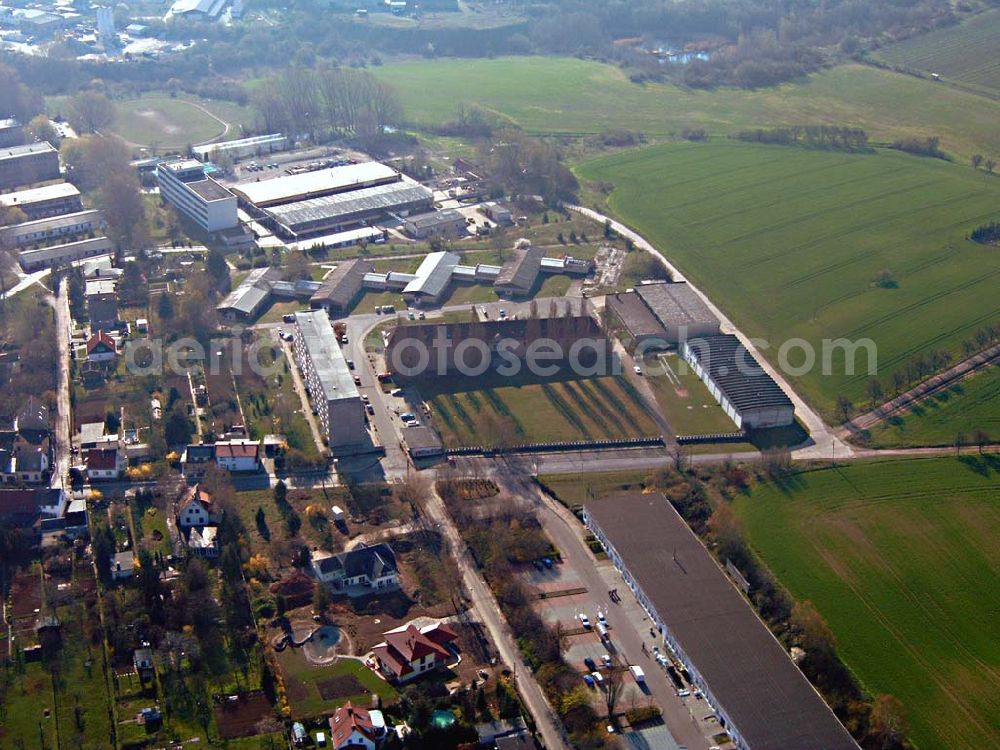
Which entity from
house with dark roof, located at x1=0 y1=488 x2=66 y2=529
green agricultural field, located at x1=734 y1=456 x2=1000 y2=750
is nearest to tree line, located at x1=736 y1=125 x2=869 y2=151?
green agricultural field, located at x1=734 y1=456 x2=1000 y2=750

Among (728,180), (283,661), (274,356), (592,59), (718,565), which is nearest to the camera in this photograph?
(283,661)

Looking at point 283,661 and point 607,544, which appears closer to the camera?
point 283,661

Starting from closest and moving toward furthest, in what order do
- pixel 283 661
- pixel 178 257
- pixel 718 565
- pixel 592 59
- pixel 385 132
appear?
pixel 283 661, pixel 718 565, pixel 178 257, pixel 385 132, pixel 592 59

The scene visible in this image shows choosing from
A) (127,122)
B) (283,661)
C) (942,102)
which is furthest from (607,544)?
(942,102)

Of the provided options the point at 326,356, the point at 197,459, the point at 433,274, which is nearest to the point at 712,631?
the point at 197,459

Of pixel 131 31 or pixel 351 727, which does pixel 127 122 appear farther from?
pixel 351 727

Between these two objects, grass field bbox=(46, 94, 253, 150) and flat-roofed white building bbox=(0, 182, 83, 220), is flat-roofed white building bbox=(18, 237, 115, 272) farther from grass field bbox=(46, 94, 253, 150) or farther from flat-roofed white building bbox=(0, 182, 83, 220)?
grass field bbox=(46, 94, 253, 150)

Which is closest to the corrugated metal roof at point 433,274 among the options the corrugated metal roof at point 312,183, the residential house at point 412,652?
the corrugated metal roof at point 312,183

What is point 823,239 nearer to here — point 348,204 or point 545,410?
point 545,410
